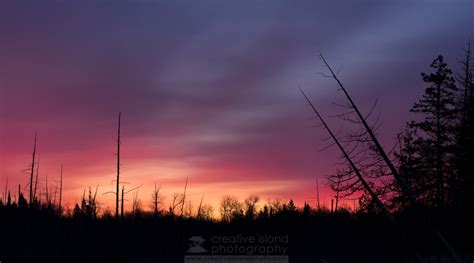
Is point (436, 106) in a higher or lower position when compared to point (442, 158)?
higher

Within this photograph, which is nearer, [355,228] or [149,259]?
[355,228]

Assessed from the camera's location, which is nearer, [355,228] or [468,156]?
[468,156]

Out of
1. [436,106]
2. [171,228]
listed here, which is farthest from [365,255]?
[171,228]

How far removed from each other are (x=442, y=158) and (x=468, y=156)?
41.5 feet

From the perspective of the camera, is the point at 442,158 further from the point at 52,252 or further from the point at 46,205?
the point at 46,205

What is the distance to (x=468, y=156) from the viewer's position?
40.6m

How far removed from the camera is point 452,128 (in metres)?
53.8

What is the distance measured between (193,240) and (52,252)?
1779 centimetres

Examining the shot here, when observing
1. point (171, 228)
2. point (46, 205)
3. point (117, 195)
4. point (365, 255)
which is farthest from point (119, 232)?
point (365, 255)

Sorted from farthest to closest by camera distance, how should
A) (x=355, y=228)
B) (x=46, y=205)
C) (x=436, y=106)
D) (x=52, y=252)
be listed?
(x=46, y=205), (x=52, y=252), (x=355, y=228), (x=436, y=106)

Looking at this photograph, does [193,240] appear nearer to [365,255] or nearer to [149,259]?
[149,259]

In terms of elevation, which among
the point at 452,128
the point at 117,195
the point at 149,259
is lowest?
the point at 149,259

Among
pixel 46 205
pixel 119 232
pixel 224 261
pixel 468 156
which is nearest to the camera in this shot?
pixel 468 156

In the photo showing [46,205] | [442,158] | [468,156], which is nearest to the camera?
[468,156]
